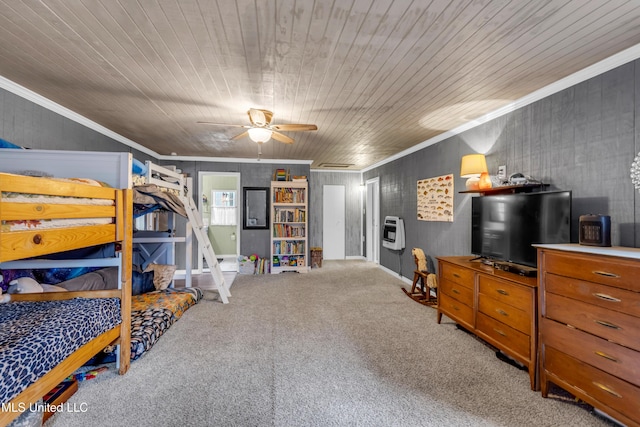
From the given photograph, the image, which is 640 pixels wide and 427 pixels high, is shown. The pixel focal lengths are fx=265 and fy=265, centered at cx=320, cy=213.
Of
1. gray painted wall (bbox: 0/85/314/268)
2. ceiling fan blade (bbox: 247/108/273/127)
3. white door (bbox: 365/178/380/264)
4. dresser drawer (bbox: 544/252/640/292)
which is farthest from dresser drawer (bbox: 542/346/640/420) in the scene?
gray painted wall (bbox: 0/85/314/268)

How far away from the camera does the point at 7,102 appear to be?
2326mm

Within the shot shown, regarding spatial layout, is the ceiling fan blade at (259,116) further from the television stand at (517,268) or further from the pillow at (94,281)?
the television stand at (517,268)

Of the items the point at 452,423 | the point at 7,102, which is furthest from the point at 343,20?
the point at 7,102

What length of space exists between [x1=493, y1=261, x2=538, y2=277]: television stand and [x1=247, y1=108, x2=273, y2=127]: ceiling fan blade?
2726 millimetres

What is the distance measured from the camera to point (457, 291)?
109 inches

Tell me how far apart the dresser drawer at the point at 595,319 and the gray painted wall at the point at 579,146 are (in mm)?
636

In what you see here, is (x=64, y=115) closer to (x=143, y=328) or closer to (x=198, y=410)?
(x=143, y=328)

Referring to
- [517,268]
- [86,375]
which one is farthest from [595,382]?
[86,375]

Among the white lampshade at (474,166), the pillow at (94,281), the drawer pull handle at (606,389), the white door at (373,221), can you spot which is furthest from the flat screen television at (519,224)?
the pillow at (94,281)

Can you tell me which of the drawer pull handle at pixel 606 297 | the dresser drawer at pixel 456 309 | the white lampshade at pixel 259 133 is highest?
the white lampshade at pixel 259 133

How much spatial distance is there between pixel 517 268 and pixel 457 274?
585mm

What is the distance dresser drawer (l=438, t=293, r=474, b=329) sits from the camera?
8.54 ft

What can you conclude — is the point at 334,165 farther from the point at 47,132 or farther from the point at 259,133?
the point at 47,132

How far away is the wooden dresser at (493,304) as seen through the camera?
1982mm
